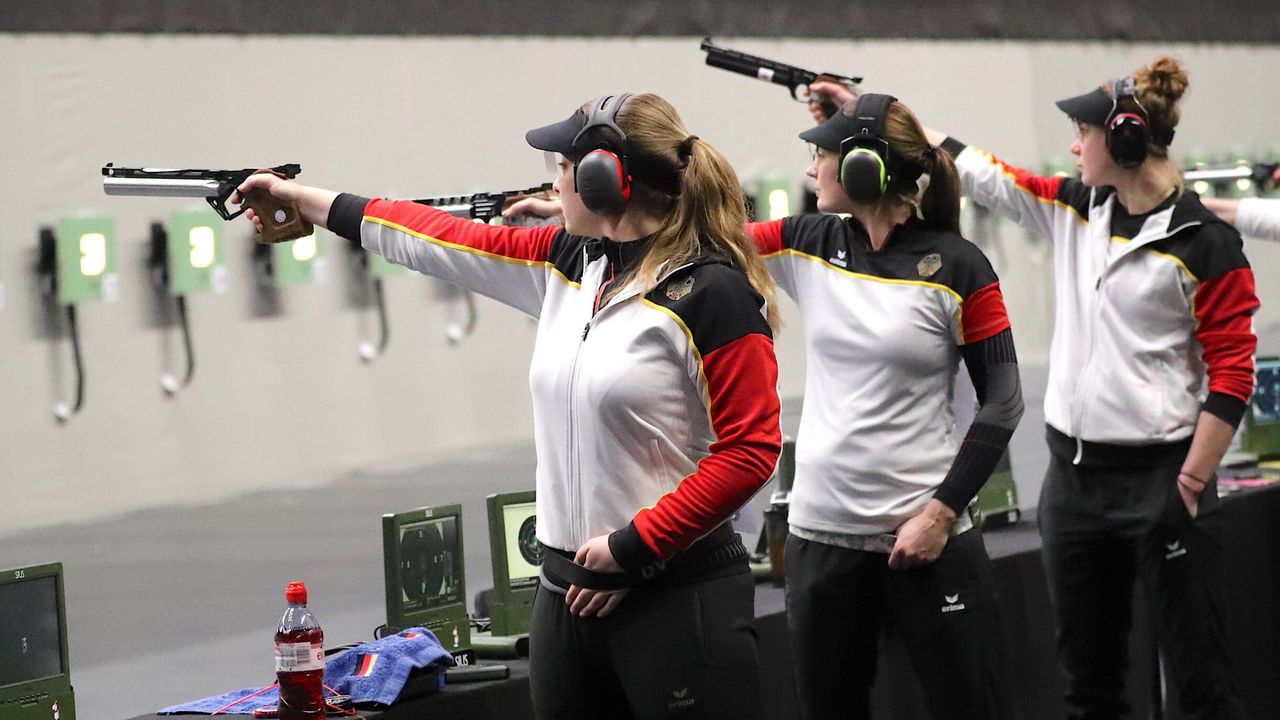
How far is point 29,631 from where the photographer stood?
252 centimetres

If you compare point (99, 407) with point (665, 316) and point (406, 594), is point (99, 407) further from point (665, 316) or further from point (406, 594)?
point (665, 316)

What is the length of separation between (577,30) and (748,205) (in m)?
1.90

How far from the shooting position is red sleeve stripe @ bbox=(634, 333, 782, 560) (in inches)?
81.4

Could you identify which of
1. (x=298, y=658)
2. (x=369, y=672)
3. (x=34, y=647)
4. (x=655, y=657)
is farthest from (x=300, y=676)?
(x=655, y=657)

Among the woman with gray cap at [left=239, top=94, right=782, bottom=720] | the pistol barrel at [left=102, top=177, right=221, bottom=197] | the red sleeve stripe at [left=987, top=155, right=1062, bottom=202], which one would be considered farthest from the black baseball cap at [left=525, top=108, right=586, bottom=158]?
the red sleeve stripe at [left=987, top=155, right=1062, bottom=202]

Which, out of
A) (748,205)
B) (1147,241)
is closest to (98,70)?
(748,205)

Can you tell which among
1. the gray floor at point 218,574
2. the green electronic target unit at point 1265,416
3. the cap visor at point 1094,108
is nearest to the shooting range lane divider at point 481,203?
the gray floor at point 218,574

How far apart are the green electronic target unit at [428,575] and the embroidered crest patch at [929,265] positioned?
0.99 m

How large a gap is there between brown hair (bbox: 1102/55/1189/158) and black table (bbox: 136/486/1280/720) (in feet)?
2.68

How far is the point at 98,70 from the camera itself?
3.25 metres

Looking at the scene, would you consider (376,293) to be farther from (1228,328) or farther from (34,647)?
(1228,328)

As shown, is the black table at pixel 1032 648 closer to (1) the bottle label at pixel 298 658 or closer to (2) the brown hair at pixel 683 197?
(1) the bottle label at pixel 298 658

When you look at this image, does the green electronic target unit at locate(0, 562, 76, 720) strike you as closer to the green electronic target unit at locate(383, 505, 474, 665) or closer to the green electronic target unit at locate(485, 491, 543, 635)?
the green electronic target unit at locate(383, 505, 474, 665)

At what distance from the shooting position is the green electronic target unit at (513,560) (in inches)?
122
